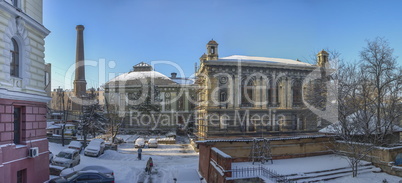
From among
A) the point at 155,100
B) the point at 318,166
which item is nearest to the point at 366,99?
the point at 318,166

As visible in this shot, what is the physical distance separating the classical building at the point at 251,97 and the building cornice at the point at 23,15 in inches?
618

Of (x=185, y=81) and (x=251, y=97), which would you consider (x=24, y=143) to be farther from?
(x=185, y=81)

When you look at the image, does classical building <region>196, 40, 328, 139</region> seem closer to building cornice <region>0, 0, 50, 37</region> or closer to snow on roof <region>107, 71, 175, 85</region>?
building cornice <region>0, 0, 50, 37</region>

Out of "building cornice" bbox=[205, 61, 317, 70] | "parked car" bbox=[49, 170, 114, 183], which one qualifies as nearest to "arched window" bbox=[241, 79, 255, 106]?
"building cornice" bbox=[205, 61, 317, 70]

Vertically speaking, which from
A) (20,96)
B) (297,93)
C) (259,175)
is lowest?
(259,175)

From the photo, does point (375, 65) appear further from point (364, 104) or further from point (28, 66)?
point (28, 66)

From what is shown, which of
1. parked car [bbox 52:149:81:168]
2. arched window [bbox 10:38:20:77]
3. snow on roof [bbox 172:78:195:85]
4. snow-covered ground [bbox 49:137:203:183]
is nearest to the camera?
arched window [bbox 10:38:20:77]

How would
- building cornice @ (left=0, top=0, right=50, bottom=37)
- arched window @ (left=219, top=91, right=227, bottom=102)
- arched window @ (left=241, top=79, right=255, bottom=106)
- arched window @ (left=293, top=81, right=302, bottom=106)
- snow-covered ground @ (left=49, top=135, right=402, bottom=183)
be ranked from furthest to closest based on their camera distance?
arched window @ (left=293, top=81, right=302, bottom=106), arched window @ (left=241, top=79, right=255, bottom=106), arched window @ (left=219, top=91, right=227, bottom=102), snow-covered ground @ (left=49, top=135, right=402, bottom=183), building cornice @ (left=0, top=0, right=50, bottom=37)

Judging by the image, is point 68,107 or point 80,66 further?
point 68,107

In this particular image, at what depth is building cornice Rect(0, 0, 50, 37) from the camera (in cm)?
918

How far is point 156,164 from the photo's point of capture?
2075 centimetres

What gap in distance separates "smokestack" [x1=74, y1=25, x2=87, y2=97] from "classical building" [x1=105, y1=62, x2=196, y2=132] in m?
12.5

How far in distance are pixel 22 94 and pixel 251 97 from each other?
21484mm

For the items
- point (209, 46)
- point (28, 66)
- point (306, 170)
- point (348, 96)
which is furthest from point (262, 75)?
point (28, 66)
